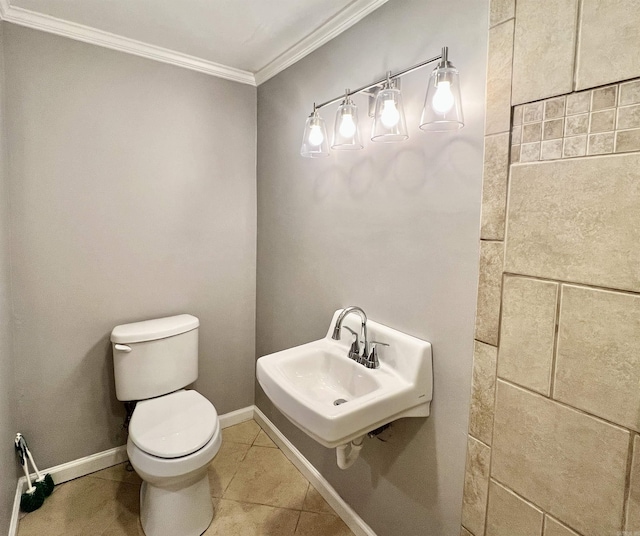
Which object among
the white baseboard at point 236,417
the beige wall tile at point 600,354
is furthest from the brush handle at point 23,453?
the beige wall tile at point 600,354

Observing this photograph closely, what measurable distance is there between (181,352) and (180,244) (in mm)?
622

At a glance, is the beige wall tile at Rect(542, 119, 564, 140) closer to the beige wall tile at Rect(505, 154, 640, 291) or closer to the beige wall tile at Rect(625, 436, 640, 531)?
the beige wall tile at Rect(505, 154, 640, 291)

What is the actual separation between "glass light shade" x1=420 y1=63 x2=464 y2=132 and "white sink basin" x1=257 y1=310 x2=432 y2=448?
74 centimetres

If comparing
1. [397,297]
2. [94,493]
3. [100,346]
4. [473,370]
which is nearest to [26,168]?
[100,346]

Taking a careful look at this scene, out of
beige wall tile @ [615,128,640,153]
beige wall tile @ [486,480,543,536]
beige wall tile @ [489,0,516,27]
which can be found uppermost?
beige wall tile @ [489,0,516,27]

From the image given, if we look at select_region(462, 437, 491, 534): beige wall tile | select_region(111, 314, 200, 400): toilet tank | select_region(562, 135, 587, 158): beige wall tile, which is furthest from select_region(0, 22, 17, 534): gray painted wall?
select_region(562, 135, 587, 158): beige wall tile

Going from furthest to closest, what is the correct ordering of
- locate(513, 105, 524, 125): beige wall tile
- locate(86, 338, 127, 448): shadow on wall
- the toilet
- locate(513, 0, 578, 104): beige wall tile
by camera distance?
1. locate(86, 338, 127, 448): shadow on wall
2. the toilet
3. locate(513, 105, 524, 125): beige wall tile
4. locate(513, 0, 578, 104): beige wall tile

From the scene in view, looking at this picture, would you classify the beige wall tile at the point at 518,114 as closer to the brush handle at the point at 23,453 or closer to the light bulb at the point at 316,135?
the light bulb at the point at 316,135

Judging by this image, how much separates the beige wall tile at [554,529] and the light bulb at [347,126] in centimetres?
136

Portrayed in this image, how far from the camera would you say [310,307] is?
6.22 ft

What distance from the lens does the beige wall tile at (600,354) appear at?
77 centimetres

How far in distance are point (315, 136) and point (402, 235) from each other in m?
0.59

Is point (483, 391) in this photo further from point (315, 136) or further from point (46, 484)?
point (46, 484)

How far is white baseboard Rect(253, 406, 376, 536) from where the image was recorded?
5.34ft
